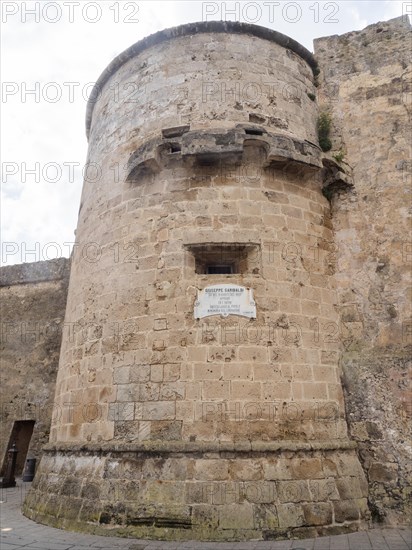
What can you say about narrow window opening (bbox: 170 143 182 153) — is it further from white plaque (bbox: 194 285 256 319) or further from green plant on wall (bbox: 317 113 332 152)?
green plant on wall (bbox: 317 113 332 152)

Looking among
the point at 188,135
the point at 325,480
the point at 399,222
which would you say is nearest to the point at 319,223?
the point at 399,222

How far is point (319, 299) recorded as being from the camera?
6.48 m

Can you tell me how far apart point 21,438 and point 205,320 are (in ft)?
24.0

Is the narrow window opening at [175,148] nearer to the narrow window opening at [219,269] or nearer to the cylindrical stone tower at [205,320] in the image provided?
the cylindrical stone tower at [205,320]

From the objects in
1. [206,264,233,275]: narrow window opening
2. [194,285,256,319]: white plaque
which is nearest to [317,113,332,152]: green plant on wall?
[206,264,233,275]: narrow window opening

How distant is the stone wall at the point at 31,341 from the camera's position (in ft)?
34.9

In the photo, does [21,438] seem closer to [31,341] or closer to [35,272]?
[31,341]

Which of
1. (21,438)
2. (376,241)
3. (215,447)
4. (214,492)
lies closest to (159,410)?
(215,447)

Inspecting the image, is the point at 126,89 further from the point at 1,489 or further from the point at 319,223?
the point at 1,489

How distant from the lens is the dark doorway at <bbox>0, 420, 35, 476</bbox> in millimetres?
10648

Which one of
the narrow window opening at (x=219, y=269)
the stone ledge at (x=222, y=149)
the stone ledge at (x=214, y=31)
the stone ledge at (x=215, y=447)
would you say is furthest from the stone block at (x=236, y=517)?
the stone ledge at (x=214, y=31)

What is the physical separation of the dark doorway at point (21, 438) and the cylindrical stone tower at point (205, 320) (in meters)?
4.41

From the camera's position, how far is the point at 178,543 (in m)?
4.77

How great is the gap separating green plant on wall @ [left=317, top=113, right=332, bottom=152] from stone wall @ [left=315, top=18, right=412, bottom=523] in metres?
0.11
